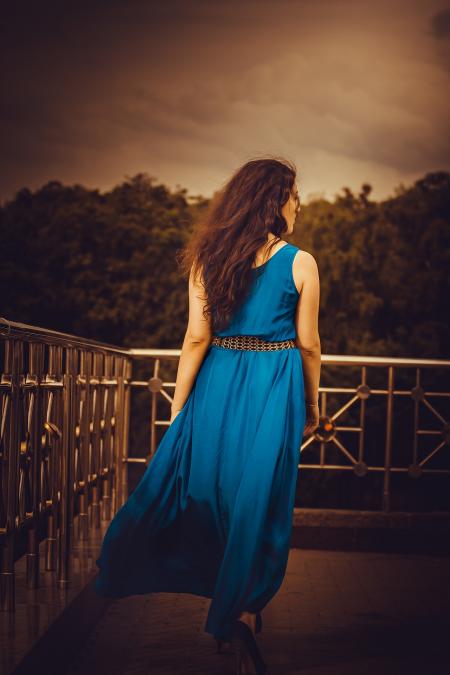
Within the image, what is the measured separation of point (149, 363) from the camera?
114 ft

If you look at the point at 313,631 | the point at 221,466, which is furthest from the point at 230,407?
the point at 313,631

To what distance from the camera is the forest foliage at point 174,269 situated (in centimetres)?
3344

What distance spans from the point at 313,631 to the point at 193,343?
1419mm

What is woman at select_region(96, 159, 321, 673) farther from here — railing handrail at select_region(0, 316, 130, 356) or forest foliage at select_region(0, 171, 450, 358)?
forest foliage at select_region(0, 171, 450, 358)

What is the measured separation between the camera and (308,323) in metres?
3.37

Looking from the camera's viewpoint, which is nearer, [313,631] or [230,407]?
[230,407]

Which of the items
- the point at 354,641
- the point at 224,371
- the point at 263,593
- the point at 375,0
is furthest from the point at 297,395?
the point at 375,0

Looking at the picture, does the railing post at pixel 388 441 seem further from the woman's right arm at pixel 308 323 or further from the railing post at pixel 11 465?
the railing post at pixel 11 465

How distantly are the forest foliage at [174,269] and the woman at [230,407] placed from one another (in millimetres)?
28957

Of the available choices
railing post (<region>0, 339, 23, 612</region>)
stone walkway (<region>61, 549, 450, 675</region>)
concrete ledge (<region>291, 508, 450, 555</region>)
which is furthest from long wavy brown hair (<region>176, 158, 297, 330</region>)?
concrete ledge (<region>291, 508, 450, 555</region>)

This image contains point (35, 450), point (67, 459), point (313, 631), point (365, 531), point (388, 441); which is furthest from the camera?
point (388, 441)

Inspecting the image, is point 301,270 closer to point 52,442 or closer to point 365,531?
point 52,442

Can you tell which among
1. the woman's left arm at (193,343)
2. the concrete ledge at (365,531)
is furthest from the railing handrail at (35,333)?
the concrete ledge at (365,531)

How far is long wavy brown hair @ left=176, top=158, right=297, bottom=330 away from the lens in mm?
3277
